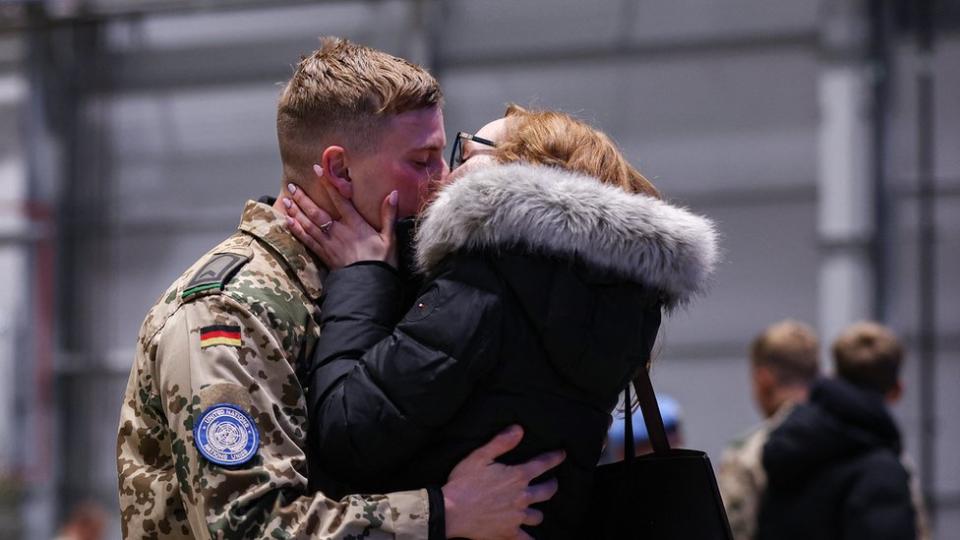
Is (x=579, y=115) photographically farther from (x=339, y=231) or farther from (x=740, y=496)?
(x=339, y=231)

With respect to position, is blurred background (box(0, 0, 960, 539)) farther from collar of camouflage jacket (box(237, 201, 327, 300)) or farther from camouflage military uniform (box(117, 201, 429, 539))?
camouflage military uniform (box(117, 201, 429, 539))

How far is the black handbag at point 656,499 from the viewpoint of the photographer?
2561 mm

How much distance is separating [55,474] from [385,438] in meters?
8.74

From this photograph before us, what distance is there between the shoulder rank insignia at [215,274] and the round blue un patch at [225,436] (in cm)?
24

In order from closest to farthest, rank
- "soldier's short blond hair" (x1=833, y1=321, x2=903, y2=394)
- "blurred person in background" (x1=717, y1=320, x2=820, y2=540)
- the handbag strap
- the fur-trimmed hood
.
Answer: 1. the fur-trimmed hood
2. the handbag strap
3. "soldier's short blond hair" (x1=833, y1=321, x2=903, y2=394)
4. "blurred person in background" (x1=717, y1=320, x2=820, y2=540)

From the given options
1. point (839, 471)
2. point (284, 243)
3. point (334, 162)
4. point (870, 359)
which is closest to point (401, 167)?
point (334, 162)

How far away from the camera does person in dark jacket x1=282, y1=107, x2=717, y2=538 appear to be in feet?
7.39

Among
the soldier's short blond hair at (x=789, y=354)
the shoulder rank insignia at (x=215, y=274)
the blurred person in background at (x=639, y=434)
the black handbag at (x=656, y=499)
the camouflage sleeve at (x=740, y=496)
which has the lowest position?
the camouflage sleeve at (x=740, y=496)

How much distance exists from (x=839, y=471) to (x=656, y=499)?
6.96ft

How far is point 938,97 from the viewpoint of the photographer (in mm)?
8445

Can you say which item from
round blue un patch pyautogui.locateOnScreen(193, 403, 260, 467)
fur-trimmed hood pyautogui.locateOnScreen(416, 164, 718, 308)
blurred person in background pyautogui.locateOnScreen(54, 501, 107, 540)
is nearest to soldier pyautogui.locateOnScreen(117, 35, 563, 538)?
round blue un patch pyautogui.locateOnScreen(193, 403, 260, 467)

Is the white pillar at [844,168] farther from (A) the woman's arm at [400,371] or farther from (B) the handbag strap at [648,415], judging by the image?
(A) the woman's arm at [400,371]

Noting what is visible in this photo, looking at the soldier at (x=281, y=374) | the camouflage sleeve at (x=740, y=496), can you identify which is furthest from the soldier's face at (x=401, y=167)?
the camouflage sleeve at (x=740, y=496)

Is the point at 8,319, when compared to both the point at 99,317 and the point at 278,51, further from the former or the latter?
the point at 278,51
